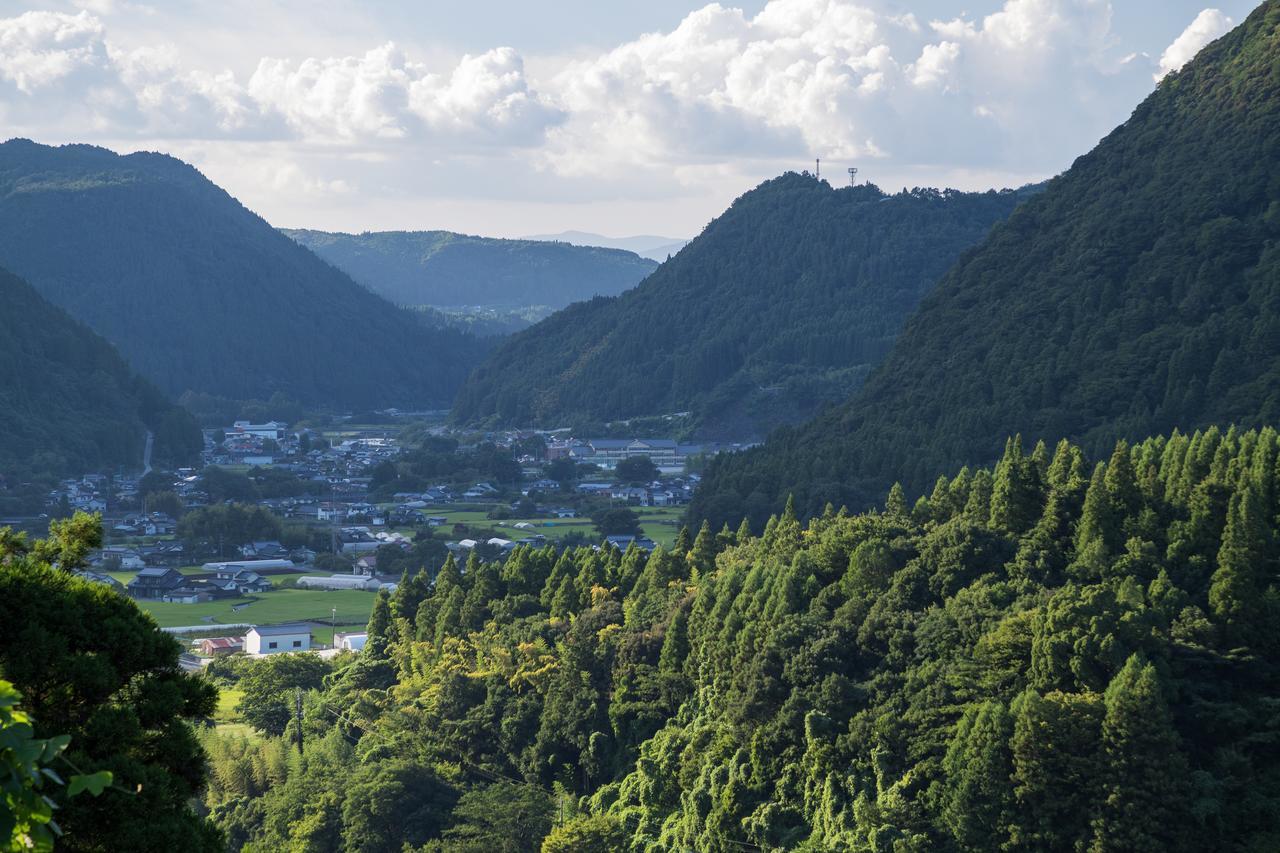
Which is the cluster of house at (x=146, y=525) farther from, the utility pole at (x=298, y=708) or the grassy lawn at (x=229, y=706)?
the utility pole at (x=298, y=708)

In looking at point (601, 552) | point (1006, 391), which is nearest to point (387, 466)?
point (1006, 391)

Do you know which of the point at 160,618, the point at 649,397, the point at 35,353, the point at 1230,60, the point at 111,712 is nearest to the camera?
the point at 111,712

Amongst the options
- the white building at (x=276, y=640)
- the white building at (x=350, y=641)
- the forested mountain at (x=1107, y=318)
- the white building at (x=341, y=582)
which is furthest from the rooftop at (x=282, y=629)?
the forested mountain at (x=1107, y=318)

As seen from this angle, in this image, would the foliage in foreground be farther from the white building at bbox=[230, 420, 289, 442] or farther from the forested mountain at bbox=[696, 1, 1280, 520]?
the white building at bbox=[230, 420, 289, 442]

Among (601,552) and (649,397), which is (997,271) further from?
(649,397)

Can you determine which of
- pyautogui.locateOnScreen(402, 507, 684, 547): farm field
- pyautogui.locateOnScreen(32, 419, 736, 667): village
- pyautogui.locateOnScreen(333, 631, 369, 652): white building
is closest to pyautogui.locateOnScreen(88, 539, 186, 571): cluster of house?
pyautogui.locateOnScreen(32, 419, 736, 667): village
